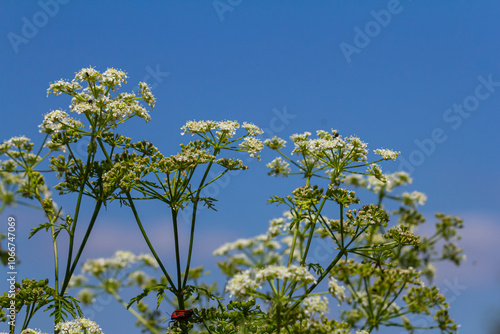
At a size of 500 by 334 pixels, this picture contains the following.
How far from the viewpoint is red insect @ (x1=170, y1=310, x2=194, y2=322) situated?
6.64 m

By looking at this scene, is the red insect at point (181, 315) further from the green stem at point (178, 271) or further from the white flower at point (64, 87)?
the white flower at point (64, 87)

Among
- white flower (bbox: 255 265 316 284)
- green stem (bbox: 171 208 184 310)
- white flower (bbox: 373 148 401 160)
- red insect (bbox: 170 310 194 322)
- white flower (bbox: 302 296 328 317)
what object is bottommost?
white flower (bbox: 302 296 328 317)

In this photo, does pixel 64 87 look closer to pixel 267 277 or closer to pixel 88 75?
pixel 88 75

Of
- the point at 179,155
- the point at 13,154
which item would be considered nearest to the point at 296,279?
the point at 179,155

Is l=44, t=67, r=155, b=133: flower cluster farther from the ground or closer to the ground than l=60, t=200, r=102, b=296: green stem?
farther from the ground

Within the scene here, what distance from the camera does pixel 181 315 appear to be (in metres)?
6.64

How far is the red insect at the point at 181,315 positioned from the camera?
6.64m

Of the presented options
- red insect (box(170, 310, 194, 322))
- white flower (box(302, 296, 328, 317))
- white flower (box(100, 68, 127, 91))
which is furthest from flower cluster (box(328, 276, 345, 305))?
white flower (box(100, 68, 127, 91))

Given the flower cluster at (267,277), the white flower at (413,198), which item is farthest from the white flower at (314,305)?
the white flower at (413,198)

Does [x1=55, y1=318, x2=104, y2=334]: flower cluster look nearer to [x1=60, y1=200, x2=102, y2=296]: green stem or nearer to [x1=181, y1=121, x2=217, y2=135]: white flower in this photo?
[x1=60, y1=200, x2=102, y2=296]: green stem

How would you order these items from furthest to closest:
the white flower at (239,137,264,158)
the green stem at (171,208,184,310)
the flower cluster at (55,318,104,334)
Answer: the white flower at (239,137,264,158) → the green stem at (171,208,184,310) → the flower cluster at (55,318,104,334)

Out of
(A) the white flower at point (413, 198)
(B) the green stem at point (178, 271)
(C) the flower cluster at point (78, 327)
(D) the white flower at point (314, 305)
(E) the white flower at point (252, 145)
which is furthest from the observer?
(A) the white flower at point (413, 198)

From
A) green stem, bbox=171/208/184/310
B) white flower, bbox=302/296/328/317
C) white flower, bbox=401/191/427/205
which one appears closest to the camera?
white flower, bbox=302/296/328/317

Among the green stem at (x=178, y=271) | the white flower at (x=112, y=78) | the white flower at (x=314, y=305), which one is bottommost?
the white flower at (x=314, y=305)
